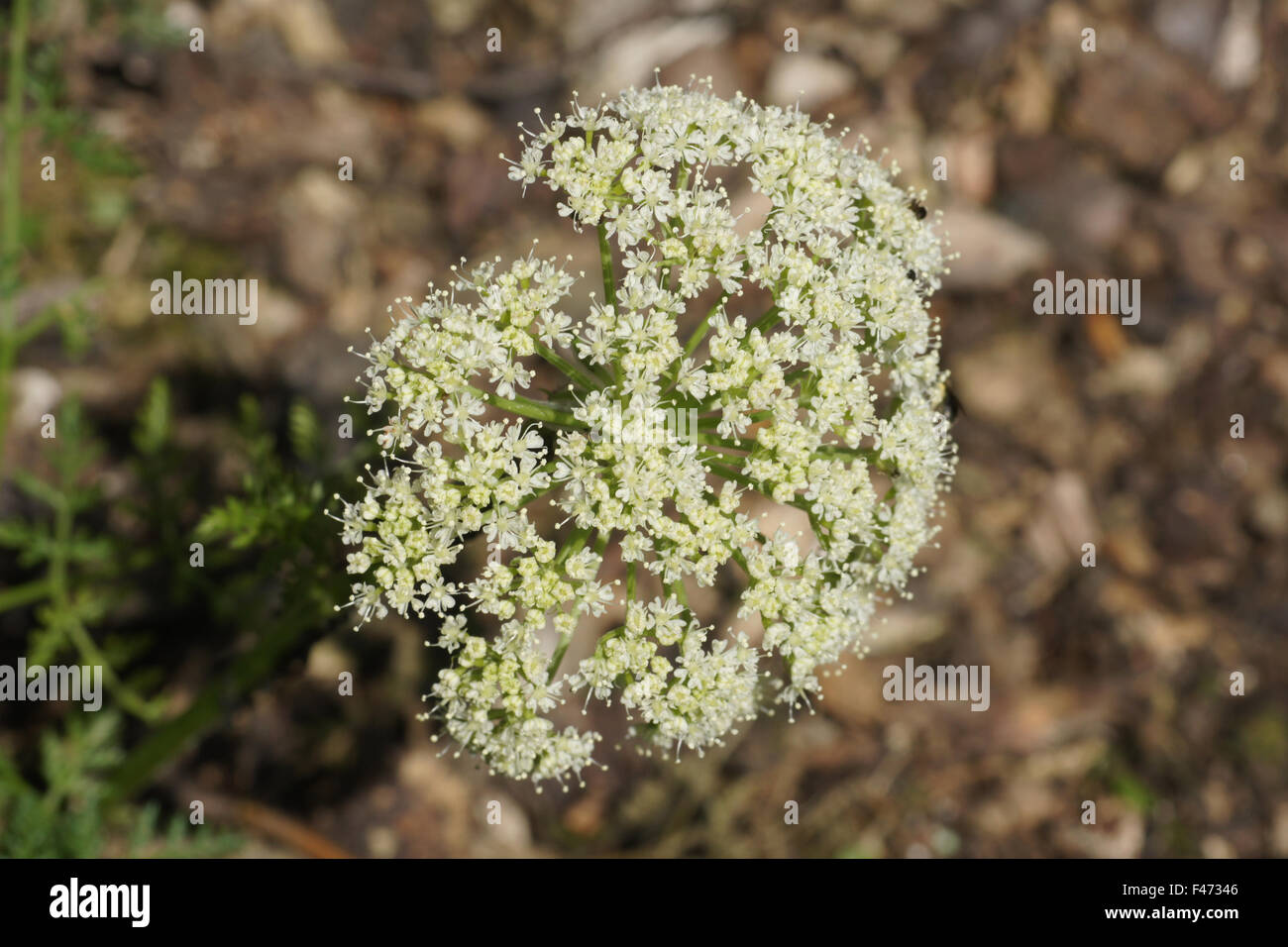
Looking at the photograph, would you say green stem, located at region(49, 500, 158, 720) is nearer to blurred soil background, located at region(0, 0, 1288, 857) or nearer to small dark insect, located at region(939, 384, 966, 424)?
blurred soil background, located at region(0, 0, 1288, 857)

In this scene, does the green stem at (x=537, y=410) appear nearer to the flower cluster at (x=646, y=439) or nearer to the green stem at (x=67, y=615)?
the flower cluster at (x=646, y=439)

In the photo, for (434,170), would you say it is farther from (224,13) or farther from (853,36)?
(853,36)

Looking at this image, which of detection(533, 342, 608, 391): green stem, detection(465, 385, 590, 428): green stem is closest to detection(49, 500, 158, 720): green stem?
detection(465, 385, 590, 428): green stem

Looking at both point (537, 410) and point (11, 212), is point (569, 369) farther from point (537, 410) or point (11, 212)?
point (11, 212)

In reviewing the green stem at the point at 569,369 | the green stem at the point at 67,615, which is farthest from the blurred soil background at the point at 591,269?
the green stem at the point at 569,369

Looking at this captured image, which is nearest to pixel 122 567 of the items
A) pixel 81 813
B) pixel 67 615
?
pixel 67 615
